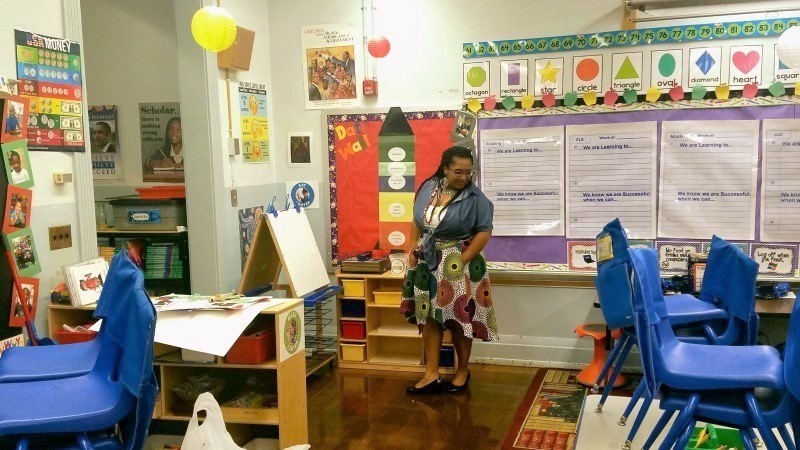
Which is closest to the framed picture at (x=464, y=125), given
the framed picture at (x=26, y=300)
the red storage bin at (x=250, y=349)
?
the red storage bin at (x=250, y=349)

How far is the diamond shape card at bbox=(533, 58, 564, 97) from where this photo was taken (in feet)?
14.9

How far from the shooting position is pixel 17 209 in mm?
3090

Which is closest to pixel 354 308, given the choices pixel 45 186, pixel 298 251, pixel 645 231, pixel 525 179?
pixel 298 251

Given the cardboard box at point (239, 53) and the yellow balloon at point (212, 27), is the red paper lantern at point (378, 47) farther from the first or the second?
the yellow balloon at point (212, 27)

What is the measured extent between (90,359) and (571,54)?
3373mm

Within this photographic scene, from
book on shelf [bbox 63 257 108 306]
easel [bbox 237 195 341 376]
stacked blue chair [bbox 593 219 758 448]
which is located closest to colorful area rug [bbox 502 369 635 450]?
stacked blue chair [bbox 593 219 758 448]

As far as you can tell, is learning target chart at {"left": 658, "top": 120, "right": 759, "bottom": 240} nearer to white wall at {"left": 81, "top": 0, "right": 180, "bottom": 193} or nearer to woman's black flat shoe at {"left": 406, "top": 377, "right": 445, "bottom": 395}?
woman's black flat shoe at {"left": 406, "top": 377, "right": 445, "bottom": 395}

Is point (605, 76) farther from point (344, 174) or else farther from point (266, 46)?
point (266, 46)

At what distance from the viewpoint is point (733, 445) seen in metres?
2.78

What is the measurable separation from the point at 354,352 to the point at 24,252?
225 cm

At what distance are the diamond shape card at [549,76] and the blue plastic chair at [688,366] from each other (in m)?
2.28

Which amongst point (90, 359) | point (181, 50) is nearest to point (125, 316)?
point (90, 359)

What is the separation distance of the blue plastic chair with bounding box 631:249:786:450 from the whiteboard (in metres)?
2.29

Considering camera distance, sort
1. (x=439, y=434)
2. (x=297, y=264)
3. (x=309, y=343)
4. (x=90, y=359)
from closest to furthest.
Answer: (x=90, y=359) → (x=439, y=434) → (x=297, y=264) → (x=309, y=343)
